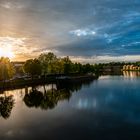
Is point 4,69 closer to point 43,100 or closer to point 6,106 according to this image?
point 43,100

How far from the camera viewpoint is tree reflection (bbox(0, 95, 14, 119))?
177 feet

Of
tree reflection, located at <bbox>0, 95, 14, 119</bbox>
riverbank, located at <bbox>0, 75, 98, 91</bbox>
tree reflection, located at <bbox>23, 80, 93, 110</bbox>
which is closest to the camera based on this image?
tree reflection, located at <bbox>0, 95, 14, 119</bbox>

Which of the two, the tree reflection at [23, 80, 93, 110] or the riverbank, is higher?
the riverbank

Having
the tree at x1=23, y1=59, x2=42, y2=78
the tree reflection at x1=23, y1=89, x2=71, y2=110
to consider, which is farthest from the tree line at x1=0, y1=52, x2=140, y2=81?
the tree reflection at x1=23, y1=89, x2=71, y2=110

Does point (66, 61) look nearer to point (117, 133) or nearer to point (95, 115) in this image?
point (95, 115)

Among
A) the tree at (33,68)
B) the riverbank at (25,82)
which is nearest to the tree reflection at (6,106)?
the riverbank at (25,82)

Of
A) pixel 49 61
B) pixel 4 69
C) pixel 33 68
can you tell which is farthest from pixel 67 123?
pixel 49 61

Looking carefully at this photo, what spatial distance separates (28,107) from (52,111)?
875 cm

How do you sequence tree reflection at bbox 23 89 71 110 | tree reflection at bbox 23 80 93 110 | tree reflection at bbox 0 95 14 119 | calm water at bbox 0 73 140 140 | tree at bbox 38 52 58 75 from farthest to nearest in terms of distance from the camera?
1. tree at bbox 38 52 58 75
2. tree reflection at bbox 23 80 93 110
3. tree reflection at bbox 23 89 71 110
4. tree reflection at bbox 0 95 14 119
5. calm water at bbox 0 73 140 140

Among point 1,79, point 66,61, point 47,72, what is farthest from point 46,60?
point 1,79

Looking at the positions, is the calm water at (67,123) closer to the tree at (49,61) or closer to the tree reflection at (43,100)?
the tree reflection at (43,100)

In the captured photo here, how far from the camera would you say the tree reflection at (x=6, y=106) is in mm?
54000

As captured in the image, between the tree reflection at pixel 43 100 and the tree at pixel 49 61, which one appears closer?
the tree reflection at pixel 43 100

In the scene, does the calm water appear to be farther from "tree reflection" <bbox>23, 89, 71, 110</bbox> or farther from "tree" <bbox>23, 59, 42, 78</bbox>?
"tree" <bbox>23, 59, 42, 78</bbox>
